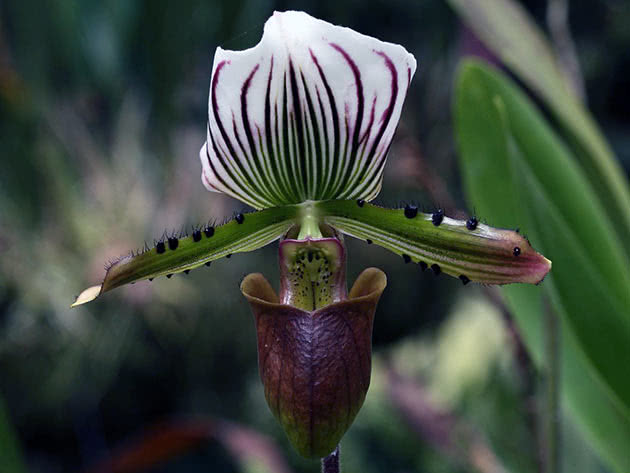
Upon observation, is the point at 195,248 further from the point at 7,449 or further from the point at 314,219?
the point at 7,449

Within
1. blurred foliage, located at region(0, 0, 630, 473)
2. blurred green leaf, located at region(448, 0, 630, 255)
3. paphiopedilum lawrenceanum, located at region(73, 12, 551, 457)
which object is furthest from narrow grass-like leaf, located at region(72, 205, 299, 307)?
blurred foliage, located at region(0, 0, 630, 473)

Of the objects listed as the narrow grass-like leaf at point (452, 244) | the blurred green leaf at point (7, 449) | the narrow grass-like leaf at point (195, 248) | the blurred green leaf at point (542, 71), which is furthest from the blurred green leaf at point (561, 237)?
the blurred green leaf at point (7, 449)

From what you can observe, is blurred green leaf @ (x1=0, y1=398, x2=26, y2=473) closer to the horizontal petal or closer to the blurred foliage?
the horizontal petal

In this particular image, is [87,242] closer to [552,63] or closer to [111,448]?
[111,448]

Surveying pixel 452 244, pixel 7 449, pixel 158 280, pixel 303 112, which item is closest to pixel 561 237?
pixel 452 244

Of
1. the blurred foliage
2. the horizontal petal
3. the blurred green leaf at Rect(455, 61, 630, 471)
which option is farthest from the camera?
the blurred foliage

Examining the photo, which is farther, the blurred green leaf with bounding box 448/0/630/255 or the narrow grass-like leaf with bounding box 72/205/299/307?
the blurred green leaf with bounding box 448/0/630/255
